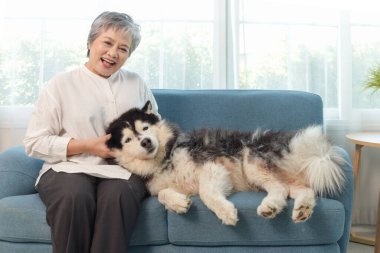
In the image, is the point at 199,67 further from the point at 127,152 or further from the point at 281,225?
the point at 281,225

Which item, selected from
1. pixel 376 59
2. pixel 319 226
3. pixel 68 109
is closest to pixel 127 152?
pixel 68 109

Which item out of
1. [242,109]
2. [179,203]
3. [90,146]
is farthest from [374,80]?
[90,146]

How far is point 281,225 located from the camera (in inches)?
75.6

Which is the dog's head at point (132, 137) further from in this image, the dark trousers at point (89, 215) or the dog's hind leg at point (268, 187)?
the dog's hind leg at point (268, 187)

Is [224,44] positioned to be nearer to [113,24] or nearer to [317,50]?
[317,50]

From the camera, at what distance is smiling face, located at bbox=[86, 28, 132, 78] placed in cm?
211

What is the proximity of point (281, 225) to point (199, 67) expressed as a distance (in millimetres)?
1502

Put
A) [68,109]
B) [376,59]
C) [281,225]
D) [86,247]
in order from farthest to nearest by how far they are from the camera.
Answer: [376,59] < [68,109] < [281,225] < [86,247]

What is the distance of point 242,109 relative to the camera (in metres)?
2.69

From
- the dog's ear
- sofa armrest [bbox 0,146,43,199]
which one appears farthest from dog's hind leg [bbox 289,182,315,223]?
sofa armrest [bbox 0,146,43,199]

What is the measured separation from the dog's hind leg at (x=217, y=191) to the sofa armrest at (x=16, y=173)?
3.01 feet

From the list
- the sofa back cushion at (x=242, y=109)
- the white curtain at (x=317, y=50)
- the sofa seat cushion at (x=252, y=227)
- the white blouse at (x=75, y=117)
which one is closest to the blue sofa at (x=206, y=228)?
the sofa seat cushion at (x=252, y=227)

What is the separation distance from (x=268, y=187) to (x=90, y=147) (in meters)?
0.87

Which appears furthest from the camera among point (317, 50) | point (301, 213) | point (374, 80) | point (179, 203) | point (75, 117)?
point (317, 50)
